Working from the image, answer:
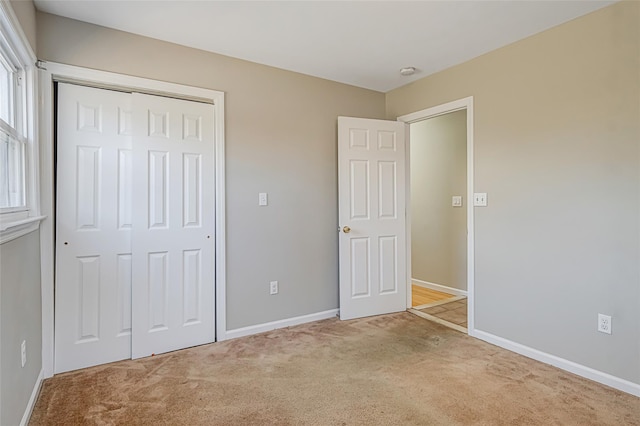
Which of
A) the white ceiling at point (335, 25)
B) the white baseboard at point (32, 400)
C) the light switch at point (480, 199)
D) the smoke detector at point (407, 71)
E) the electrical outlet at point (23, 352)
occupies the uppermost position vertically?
the smoke detector at point (407, 71)

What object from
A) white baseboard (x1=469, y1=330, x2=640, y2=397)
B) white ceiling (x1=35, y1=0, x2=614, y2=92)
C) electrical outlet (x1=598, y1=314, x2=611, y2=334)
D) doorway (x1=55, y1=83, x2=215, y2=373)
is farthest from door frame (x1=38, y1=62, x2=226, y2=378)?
electrical outlet (x1=598, y1=314, x2=611, y2=334)

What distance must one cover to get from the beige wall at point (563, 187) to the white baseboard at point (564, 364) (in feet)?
0.11

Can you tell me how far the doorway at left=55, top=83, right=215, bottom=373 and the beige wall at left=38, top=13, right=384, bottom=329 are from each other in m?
0.21

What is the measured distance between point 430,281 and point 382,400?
2915mm

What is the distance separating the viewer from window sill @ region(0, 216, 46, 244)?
1.39 metres

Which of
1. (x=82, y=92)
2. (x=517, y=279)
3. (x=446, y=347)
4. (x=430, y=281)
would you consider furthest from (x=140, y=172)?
(x=430, y=281)

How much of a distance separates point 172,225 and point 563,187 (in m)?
2.92

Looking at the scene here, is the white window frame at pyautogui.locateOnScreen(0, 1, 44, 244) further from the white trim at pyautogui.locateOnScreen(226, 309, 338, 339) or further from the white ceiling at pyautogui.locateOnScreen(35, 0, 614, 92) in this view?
the white trim at pyautogui.locateOnScreen(226, 309, 338, 339)

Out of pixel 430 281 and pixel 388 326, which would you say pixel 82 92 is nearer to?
pixel 388 326

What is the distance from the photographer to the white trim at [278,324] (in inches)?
114

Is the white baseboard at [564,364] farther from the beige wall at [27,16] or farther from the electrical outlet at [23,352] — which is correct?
the beige wall at [27,16]

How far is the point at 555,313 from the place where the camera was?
2.39m

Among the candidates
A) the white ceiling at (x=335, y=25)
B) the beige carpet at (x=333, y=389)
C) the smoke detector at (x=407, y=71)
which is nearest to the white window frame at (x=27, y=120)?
the white ceiling at (x=335, y=25)

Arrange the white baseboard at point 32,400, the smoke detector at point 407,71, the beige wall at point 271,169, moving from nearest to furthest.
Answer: the white baseboard at point 32,400, the beige wall at point 271,169, the smoke detector at point 407,71
